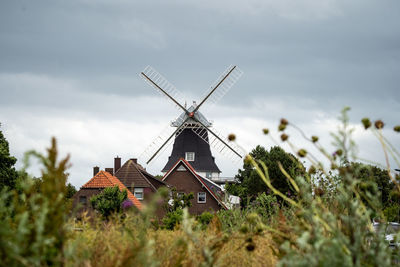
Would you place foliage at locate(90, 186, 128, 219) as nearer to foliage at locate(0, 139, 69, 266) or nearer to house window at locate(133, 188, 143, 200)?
house window at locate(133, 188, 143, 200)

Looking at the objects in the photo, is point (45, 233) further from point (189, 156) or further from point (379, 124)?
point (189, 156)

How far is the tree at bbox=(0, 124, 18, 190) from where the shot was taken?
26.2m

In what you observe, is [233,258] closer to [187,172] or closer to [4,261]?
[4,261]

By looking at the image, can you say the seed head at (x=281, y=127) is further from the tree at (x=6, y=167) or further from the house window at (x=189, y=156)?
the house window at (x=189, y=156)

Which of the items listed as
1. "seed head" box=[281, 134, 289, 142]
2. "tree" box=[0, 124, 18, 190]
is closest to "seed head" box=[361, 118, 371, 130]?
"seed head" box=[281, 134, 289, 142]

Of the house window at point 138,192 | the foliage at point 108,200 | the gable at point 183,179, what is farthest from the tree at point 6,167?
the gable at point 183,179

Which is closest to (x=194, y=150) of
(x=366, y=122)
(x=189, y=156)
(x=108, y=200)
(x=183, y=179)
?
(x=189, y=156)

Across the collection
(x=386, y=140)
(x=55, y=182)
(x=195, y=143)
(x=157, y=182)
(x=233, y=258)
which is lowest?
(x=233, y=258)

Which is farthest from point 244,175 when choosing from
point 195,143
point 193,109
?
Answer: point 193,109

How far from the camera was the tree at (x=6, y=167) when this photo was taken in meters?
26.2

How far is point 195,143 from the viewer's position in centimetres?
5259

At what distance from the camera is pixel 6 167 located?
2675 cm

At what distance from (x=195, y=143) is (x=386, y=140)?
4904cm

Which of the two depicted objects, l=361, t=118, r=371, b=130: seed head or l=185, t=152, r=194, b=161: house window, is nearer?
l=361, t=118, r=371, b=130: seed head
